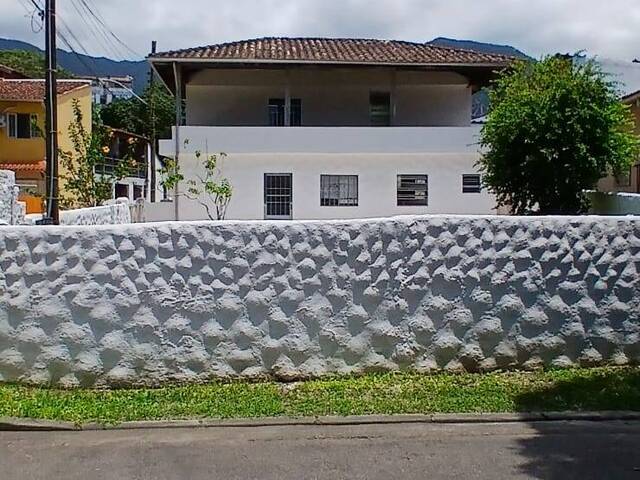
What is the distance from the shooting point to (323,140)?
23.4m

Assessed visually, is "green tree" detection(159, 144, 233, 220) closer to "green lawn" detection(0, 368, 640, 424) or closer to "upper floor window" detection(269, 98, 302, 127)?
"upper floor window" detection(269, 98, 302, 127)

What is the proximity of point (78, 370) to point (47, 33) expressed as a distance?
991 cm

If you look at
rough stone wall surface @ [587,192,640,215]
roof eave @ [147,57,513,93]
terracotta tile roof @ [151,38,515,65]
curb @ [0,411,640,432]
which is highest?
terracotta tile roof @ [151,38,515,65]

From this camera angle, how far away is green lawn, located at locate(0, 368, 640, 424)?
612 centimetres

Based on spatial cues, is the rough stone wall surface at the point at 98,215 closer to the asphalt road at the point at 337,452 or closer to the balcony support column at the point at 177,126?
the balcony support column at the point at 177,126

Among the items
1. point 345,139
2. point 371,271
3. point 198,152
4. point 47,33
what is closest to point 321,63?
point 345,139

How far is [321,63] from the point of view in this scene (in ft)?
78.5

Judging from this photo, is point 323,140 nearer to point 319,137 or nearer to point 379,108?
point 319,137

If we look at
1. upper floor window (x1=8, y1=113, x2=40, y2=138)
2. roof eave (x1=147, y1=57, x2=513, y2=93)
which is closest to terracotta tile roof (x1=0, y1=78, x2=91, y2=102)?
upper floor window (x1=8, y1=113, x2=40, y2=138)

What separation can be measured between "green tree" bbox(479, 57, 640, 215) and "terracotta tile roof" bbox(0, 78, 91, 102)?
884 inches

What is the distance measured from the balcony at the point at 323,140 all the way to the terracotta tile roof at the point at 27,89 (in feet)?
39.7

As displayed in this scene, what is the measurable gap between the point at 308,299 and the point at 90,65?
115 feet

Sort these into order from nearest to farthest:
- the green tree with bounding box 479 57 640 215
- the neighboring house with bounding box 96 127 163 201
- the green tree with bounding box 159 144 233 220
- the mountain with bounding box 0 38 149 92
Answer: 1. the green tree with bounding box 479 57 640 215
2. the green tree with bounding box 159 144 233 220
3. the mountain with bounding box 0 38 149 92
4. the neighboring house with bounding box 96 127 163 201

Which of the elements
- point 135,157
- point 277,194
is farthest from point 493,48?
point 277,194
